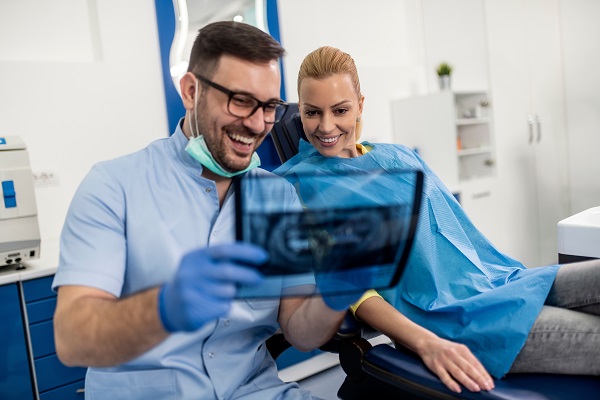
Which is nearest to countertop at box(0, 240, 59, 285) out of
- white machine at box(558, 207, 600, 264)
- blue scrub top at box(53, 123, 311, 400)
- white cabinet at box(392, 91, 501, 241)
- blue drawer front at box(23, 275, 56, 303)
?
blue drawer front at box(23, 275, 56, 303)

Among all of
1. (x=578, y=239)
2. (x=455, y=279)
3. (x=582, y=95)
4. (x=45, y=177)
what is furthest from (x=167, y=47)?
(x=582, y=95)

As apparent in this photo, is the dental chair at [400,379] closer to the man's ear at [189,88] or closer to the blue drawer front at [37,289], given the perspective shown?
the man's ear at [189,88]

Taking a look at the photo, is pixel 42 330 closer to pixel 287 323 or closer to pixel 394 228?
pixel 287 323

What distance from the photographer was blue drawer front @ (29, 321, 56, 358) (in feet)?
5.91

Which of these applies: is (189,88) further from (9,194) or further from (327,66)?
(9,194)

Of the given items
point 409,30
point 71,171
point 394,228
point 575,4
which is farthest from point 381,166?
point 575,4

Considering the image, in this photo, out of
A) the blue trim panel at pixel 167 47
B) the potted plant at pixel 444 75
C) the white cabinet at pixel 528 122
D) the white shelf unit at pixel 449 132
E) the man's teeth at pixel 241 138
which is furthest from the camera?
the white cabinet at pixel 528 122

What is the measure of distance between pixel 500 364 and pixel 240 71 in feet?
2.96

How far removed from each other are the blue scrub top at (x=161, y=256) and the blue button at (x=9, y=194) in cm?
92

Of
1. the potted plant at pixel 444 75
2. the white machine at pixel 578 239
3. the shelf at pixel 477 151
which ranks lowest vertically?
the white machine at pixel 578 239

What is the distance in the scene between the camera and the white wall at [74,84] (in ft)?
7.63

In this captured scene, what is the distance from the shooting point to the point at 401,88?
392 cm

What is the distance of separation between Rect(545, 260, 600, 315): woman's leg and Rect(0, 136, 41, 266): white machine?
1813 mm

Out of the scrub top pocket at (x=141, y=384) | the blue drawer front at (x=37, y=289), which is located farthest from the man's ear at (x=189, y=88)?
the blue drawer front at (x=37, y=289)
